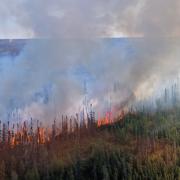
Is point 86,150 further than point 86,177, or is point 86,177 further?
point 86,150

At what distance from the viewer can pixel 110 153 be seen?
21250 millimetres

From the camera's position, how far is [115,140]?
2302 cm

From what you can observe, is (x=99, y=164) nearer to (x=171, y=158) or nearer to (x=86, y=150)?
(x=86, y=150)

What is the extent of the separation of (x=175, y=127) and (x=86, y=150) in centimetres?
553

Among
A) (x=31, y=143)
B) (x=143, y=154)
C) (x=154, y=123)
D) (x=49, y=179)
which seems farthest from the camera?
(x=154, y=123)

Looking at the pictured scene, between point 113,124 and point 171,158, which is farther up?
point 113,124

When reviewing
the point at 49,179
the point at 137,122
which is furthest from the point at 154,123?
the point at 49,179

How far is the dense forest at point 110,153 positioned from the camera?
1927cm

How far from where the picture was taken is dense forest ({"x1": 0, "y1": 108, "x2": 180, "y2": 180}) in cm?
1927

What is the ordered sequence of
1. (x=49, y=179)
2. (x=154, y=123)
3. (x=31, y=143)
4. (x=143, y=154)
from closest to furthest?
(x=49, y=179)
(x=143, y=154)
(x=31, y=143)
(x=154, y=123)

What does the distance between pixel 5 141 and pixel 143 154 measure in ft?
25.7

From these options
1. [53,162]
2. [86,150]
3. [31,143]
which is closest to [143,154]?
[86,150]

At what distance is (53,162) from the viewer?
803 inches

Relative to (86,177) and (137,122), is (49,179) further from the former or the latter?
(137,122)
